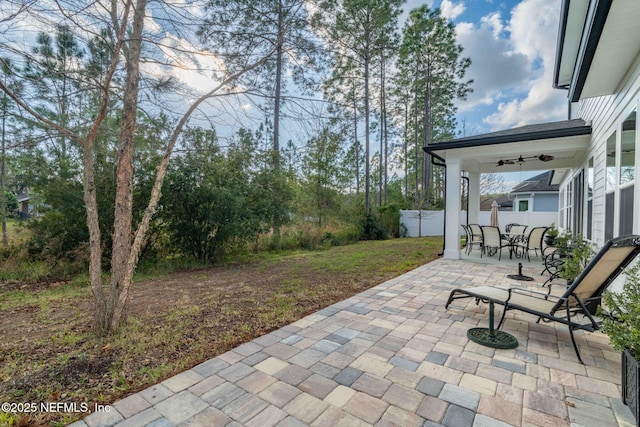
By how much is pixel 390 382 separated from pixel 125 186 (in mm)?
3154

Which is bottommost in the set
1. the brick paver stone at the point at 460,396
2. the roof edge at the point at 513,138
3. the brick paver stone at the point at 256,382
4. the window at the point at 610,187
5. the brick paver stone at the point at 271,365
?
the brick paver stone at the point at 271,365

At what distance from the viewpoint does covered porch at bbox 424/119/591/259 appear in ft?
20.5

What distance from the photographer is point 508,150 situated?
279 inches

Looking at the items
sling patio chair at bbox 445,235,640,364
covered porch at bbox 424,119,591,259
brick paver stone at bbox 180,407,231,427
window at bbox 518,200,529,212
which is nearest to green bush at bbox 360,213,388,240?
covered porch at bbox 424,119,591,259

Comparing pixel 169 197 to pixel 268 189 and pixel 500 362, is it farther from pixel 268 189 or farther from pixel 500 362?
pixel 500 362

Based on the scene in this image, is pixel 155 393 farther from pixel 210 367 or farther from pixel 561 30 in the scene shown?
pixel 561 30

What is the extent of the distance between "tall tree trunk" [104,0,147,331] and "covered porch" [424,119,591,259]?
6.55m

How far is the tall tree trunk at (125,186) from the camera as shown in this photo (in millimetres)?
3014

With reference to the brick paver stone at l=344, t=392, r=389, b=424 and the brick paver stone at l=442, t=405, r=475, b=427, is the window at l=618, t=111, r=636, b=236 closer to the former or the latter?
the brick paver stone at l=442, t=405, r=475, b=427

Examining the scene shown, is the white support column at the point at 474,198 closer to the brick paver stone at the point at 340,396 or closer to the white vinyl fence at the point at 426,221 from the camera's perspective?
the white vinyl fence at the point at 426,221

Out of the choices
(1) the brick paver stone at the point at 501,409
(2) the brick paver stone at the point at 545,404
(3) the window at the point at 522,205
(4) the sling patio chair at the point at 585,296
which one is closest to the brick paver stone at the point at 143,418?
(1) the brick paver stone at the point at 501,409

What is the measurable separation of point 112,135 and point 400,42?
15095mm

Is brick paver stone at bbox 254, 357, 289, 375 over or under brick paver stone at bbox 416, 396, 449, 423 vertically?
under

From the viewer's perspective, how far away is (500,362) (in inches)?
96.3
